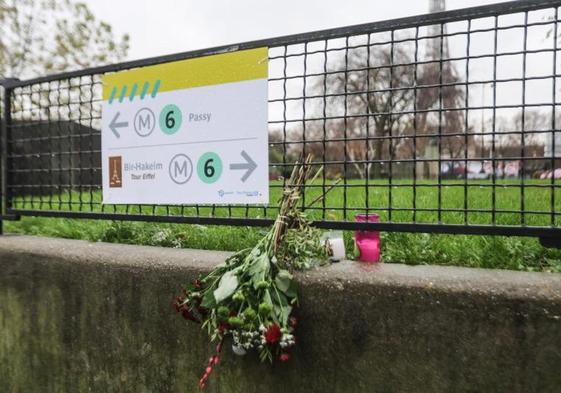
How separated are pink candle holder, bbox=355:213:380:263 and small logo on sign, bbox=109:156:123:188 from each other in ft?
4.03

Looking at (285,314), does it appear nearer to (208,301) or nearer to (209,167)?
(208,301)

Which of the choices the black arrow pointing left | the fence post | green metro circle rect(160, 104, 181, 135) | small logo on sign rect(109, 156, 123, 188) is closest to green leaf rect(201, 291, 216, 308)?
green metro circle rect(160, 104, 181, 135)

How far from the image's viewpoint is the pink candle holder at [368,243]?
1694 mm

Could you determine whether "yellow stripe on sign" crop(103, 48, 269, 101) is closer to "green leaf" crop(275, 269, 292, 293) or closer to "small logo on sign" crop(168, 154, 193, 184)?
"small logo on sign" crop(168, 154, 193, 184)

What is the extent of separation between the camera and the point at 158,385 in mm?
1816

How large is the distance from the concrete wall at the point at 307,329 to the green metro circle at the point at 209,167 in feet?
1.09

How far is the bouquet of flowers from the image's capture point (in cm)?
137

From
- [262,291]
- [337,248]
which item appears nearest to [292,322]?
[262,291]

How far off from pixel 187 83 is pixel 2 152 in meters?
1.62

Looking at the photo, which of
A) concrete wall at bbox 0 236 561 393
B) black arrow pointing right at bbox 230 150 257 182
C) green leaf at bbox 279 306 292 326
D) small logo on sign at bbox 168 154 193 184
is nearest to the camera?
concrete wall at bbox 0 236 561 393

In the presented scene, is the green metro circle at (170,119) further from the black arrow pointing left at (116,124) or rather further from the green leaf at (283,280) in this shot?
the green leaf at (283,280)

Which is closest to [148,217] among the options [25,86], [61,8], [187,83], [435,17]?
[187,83]

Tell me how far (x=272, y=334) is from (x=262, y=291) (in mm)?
155

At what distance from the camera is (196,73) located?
2.00m
